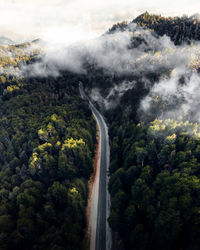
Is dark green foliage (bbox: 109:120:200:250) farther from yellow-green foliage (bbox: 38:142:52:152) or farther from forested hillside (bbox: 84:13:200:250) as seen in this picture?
yellow-green foliage (bbox: 38:142:52:152)

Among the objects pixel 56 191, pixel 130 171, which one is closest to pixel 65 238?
pixel 56 191

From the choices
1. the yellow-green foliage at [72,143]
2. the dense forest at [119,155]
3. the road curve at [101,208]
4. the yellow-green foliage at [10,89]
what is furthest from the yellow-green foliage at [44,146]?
the yellow-green foliage at [10,89]

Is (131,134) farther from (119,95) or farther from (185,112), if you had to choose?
(119,95)

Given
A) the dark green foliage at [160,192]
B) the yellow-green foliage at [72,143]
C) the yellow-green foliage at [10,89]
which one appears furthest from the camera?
the yellow-green foliage at [10,89]

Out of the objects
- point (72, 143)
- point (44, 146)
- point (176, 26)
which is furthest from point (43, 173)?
point (176, 26)

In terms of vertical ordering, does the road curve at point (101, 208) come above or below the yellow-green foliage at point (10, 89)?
below

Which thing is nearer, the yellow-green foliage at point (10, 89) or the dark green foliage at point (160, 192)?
the dark green foliage at point (160, 192)

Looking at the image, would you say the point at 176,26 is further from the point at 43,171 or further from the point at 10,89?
the point at 43,171

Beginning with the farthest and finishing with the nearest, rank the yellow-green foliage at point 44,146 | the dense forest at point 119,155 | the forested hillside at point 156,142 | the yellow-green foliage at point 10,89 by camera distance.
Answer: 1. the yellow-green foliage at point 10,89
2. the yellow-green foliage at point 44,146
3. the dense forest at point 119,155
4. the forested hillside at point 156,142

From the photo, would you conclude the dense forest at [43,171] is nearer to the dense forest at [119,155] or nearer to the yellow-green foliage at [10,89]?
the dense forest at [119,155]
